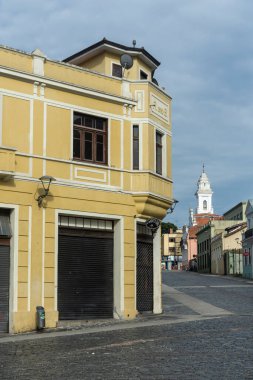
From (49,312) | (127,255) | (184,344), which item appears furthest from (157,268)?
(184,344)

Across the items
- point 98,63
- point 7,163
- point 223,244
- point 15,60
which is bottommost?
point 7,163

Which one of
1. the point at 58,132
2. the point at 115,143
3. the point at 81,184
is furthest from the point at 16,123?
the point at 115,143

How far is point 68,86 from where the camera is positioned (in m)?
19.9

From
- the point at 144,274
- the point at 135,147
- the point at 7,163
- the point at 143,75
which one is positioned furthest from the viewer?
the point at 143,75

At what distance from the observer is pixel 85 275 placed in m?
20.3

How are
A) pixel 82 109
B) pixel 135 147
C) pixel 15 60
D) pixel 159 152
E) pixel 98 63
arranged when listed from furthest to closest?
pixel 98 63 → pixel 159 152 → pixel 135 147 → pixel 82 109 → pixel 15 60

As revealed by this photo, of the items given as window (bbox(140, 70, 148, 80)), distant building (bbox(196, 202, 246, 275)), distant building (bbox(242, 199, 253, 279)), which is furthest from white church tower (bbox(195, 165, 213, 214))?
window (bbox(140, 70, 148, 80))

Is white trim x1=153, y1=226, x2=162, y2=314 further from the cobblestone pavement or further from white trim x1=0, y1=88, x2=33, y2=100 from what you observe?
white trim x1=0, y1=88, x2=33, y2=100

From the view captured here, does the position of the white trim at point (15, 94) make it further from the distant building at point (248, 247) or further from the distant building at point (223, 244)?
the distant building at point (223, 244)

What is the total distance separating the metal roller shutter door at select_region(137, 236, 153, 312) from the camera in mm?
22297

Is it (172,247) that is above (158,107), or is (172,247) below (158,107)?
below

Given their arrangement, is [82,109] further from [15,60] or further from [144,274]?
[144,274]

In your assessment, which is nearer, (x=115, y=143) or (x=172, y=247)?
(x=115, y=143)

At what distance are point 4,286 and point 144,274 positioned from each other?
19.5 feet
